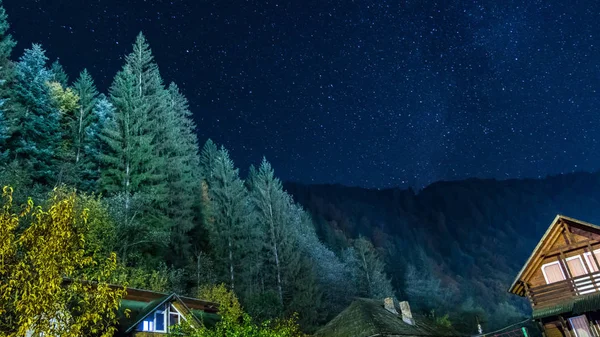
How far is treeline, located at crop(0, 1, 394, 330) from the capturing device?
102ft

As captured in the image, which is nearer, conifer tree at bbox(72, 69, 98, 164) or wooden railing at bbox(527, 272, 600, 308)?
wooden railing at bbox(527, 272, 600, 308)

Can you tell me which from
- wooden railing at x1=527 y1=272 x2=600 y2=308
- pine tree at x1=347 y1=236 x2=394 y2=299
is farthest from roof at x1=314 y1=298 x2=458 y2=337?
pine tree at x1=347 y1=236 x2=394 y2=299

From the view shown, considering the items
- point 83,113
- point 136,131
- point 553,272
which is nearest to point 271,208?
point 136,131

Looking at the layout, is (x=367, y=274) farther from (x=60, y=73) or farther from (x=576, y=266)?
(x=60, y=73)

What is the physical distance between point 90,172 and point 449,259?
412 ft

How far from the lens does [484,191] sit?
196 metres

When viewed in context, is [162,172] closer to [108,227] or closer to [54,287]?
[108,227]

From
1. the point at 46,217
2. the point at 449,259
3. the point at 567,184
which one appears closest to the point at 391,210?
the point at 449,259

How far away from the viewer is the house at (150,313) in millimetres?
20938

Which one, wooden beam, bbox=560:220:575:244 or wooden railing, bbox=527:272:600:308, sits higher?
wooden beam, bbox=560:220:575:244

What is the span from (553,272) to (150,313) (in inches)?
1049

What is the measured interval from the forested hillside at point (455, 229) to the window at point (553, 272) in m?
35.4

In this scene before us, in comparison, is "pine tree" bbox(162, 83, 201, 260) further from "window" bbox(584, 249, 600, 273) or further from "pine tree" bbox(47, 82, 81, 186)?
"window" bbox(584, 249, 600, 273)

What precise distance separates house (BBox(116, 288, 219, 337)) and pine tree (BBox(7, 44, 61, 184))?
16.0 meters
